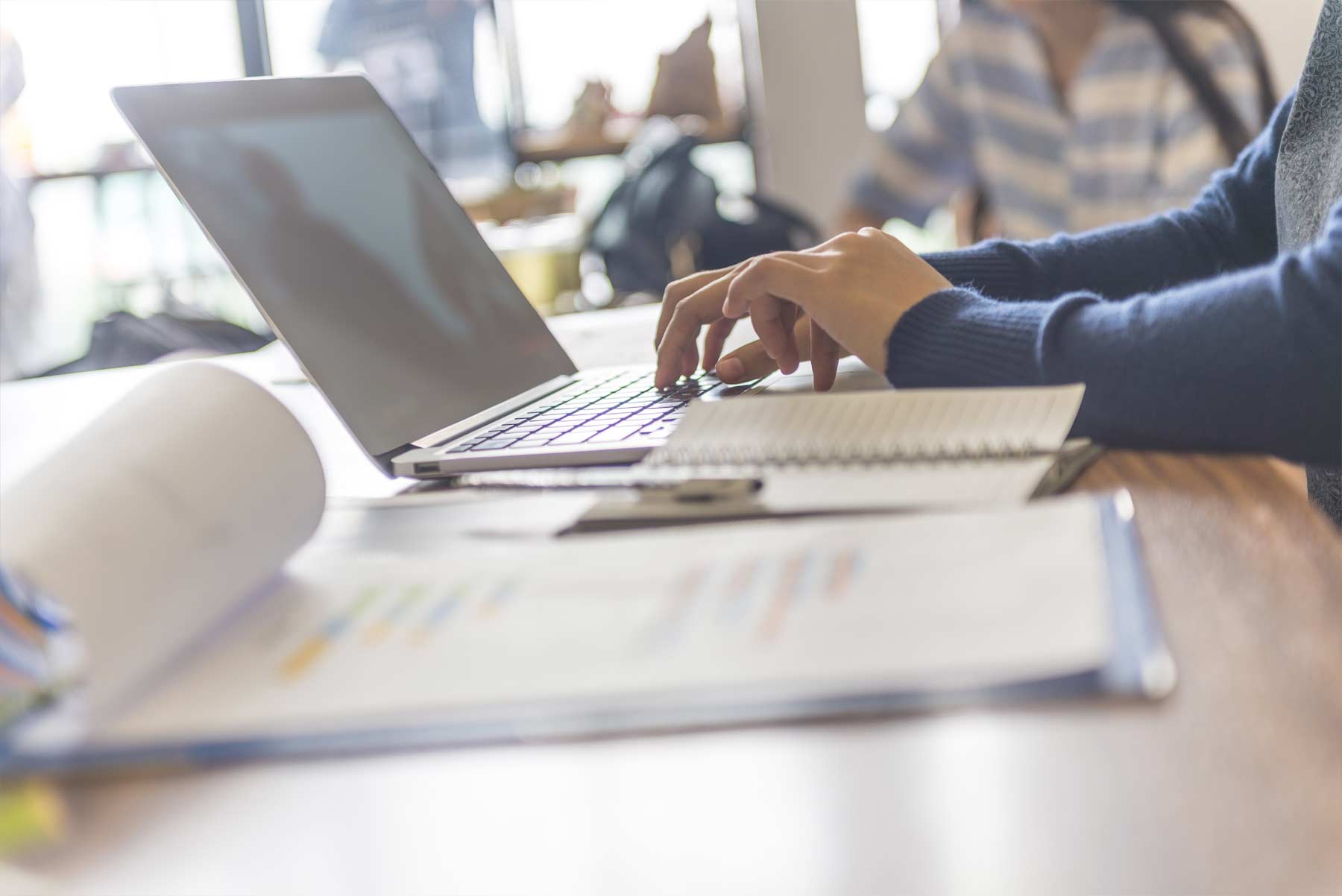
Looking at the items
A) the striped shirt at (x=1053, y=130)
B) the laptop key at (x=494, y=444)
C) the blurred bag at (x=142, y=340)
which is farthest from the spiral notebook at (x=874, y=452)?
the striped shirt at (x=1053, y=130)

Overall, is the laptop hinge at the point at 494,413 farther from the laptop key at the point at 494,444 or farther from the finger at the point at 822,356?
the finger at the point at 822,356

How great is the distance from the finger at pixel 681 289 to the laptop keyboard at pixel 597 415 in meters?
0.04

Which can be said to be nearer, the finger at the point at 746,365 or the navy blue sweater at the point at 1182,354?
the navy blue sweater at the point at 1182,354

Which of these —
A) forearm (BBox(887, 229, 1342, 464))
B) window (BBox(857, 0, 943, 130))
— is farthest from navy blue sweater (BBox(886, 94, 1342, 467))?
window (BBox(857, 0, 943, 130))

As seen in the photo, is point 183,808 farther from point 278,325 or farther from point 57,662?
point 278,325

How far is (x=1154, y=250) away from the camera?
1009mm

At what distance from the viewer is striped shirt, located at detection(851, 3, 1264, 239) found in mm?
1923

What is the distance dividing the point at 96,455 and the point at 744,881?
0.86 feet

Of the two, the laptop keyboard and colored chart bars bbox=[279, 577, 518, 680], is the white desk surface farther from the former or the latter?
the laptop keyboard

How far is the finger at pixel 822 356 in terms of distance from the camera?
0.76 m

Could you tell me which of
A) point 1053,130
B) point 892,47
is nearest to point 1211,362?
point 1053,130

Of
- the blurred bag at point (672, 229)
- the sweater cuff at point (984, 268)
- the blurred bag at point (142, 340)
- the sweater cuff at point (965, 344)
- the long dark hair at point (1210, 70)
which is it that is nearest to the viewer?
the sweater cuff at point (965, 344)

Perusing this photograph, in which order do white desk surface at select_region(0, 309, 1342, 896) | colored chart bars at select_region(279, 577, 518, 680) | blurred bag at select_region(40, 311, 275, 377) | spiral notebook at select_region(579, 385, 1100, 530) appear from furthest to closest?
blurred bag at select_region(40, 311, 275, 377)
spiral notebook at select_region(579, 385, 1100, 530)
colored chart bars at select_region(279, 577, 518, 680)
white desk surface at select_region(0, 309, 1342, 896)

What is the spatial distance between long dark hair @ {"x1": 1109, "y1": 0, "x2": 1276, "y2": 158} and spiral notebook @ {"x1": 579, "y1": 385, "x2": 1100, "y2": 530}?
148cm
